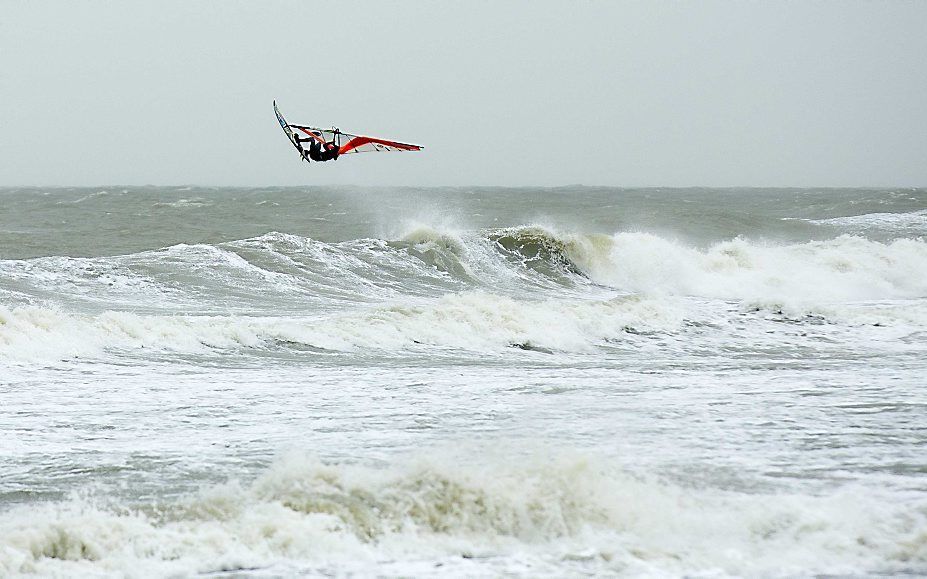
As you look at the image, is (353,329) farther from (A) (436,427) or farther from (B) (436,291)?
(B) (436,291)

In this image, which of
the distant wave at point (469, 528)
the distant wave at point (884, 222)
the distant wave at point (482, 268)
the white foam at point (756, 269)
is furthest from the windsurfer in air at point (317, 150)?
the distant wave at point (884, 222)

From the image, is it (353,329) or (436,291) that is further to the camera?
(436,291)

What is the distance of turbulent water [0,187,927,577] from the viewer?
5.11 m

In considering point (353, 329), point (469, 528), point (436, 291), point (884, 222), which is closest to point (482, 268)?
point (436, 291)

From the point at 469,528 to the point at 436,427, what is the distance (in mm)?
2479

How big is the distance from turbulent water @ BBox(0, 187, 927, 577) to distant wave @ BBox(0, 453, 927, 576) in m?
0.02

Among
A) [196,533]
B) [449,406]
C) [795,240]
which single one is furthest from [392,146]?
[795,240]

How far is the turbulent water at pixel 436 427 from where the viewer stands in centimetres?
511

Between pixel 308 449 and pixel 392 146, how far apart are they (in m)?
4.92

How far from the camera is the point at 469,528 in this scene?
17.8 ft

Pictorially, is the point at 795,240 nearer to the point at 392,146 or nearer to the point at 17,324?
the point at 392,146

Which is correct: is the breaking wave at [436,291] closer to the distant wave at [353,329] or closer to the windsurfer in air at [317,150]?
the distant wave at [353,329]

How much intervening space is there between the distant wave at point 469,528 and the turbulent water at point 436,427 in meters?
0.02

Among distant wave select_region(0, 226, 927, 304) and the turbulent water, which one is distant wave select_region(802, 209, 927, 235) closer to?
distant wave select_region(0, 226, 927, 304)
